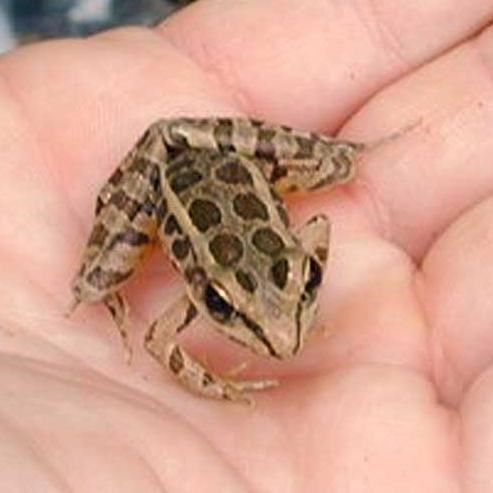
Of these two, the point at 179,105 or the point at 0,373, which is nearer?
the point at 0,373

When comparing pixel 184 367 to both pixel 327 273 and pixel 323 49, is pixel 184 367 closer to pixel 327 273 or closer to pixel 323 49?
pixel 327 273

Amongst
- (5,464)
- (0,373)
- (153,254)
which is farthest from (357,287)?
(5,464)

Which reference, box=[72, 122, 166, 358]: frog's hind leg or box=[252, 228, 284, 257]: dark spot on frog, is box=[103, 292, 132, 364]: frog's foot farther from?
box=[252, 228, 284, 257]: dark spot on frog

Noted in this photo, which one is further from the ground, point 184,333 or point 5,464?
point 5,464

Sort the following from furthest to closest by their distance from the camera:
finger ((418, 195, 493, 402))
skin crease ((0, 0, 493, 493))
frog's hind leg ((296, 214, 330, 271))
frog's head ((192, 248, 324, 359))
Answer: frog's hind leg ((296, 214, 330, 271)) → frog's head ((192, 248, 324, 359)) → finger ((418, 195, 493, 402)) → skin crease ((0, 0, 493, 493))

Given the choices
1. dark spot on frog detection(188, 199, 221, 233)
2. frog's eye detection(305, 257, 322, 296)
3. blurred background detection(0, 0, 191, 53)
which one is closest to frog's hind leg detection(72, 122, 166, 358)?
dark spot on frog detection(188, 199, 221, 233)

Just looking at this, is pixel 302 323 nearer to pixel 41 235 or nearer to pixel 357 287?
pixel 357 287

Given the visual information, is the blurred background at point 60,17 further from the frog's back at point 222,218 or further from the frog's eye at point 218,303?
the frog's eye at point 218,303
